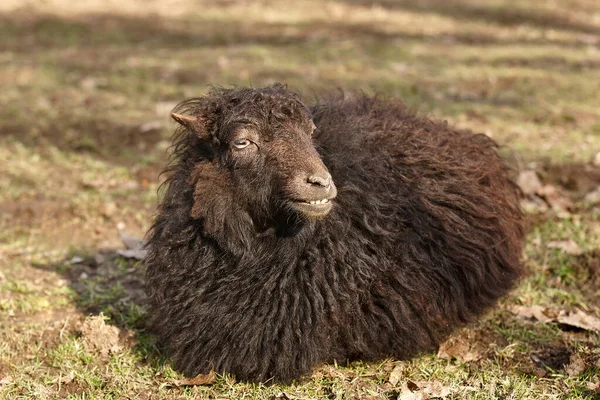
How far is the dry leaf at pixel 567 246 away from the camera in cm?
631

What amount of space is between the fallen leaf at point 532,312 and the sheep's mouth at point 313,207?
2077 millimetres

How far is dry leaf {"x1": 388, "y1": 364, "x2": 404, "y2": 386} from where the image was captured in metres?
4.61

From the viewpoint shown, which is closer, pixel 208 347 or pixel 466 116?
pixel 208 347

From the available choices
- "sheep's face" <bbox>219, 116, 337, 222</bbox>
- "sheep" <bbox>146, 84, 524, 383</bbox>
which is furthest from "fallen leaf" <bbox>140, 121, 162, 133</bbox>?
"sheep's face" <bbox>219, 116, 337, 222</bbox>

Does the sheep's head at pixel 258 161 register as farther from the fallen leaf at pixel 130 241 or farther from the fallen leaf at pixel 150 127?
the fallen leaf at pixel 150 127

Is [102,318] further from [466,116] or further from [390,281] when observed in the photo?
[466,116]

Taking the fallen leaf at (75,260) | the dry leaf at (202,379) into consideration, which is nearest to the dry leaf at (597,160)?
the dry leaf at (202,379)

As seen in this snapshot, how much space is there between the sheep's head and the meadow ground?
3.67ft

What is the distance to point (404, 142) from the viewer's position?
527cm

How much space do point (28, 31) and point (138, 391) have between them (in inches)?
499

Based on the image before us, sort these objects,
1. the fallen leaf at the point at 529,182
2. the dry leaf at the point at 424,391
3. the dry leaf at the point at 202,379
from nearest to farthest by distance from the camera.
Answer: the dry leaf at the point at 424,391 < the dry leaf at the point at 202,379 < the fallen leaf at the point at 529,182

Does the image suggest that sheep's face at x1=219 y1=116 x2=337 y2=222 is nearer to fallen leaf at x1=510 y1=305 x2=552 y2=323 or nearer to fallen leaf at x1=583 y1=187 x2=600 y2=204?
fallen leaf at x1=510 y1=305 x2=552 y2=323

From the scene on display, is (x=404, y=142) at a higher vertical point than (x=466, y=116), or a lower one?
higher

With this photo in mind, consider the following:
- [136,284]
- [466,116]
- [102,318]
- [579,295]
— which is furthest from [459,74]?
[102,318]
